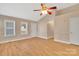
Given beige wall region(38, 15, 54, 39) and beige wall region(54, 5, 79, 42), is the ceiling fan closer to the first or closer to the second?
beige wall region(38, 15, 54, 39)

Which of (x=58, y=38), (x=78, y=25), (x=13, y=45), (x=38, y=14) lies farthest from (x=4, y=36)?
(x=78, y=25)

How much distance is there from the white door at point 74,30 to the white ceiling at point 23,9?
0.44m

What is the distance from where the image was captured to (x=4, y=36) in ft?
9.86

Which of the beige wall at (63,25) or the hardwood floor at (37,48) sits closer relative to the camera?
the hardwood floor at (37,48)

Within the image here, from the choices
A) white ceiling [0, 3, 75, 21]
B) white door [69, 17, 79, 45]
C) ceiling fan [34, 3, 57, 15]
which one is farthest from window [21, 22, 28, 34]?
white door [69, 17, 79, 45]

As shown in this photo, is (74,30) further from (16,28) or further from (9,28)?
(9,28)

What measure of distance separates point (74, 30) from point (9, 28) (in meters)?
1.77

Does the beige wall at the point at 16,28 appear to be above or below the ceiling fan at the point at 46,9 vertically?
below

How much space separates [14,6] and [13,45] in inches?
41.5

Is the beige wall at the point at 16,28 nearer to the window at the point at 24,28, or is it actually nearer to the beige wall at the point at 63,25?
the window at the point at 24,28

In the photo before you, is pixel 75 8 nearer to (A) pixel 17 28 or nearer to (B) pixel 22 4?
(B) pixel 22 4

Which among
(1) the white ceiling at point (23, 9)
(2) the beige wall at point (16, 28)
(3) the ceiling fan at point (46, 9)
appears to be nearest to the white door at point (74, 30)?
(1) the white ceiling at point (23, 9)

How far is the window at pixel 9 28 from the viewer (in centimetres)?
302

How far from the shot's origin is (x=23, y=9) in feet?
10.2
